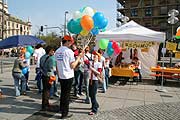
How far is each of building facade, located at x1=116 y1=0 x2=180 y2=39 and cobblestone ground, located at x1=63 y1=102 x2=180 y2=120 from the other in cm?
5566

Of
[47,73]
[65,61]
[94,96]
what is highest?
[65,61]

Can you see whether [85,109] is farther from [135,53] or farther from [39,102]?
[135,53]

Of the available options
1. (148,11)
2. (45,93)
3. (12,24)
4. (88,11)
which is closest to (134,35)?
(88,11)

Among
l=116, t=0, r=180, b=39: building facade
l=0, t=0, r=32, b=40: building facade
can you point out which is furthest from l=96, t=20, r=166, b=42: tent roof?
l=0, t=0, r=32, b=40: building facade

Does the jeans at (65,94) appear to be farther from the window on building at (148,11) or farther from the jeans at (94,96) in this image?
the window on building at (148,11)

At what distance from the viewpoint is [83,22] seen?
7371 mm

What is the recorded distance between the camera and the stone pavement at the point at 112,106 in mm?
6352

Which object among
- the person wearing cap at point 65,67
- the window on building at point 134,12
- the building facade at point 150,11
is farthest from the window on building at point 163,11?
the person wearing cap at point 65,67

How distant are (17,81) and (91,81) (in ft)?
9.93

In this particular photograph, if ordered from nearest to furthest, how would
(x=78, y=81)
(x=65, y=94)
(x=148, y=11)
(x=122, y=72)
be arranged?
(x=65, y=94) → (x=78, y=81) → (x=122, y=72) → (x=148, y=11)

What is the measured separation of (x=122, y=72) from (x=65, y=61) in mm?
6163

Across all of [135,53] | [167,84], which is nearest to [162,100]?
[167,84]

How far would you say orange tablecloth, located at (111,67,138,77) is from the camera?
453 inches

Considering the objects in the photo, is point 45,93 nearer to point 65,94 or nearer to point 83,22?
point 65,94
